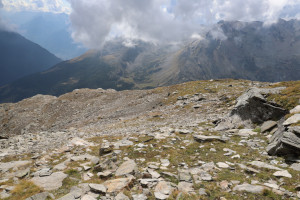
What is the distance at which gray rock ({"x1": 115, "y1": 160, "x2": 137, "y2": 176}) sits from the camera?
34.1ft

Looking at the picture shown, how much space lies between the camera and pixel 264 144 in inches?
543

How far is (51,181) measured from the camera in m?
10.3

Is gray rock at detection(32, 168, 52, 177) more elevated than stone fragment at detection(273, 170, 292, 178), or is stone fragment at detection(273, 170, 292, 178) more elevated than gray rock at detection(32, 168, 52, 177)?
stone fragment at detection(273, 170, 292, 178)

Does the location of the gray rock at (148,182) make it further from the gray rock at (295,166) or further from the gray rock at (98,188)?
the gray rock at (295,166)

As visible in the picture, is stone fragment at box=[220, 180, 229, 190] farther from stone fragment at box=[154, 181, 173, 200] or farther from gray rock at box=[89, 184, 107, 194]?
gray rock at box=[89, 184, 107, 194]

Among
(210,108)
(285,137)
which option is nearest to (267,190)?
(285,137)

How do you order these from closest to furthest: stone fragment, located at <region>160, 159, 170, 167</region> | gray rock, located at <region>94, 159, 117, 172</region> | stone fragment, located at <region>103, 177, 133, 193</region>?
stone fragment, located at <region>103, 177, 133, 193</region>
stone fragment, located at <region>160, 159, 170, 167</region>
gray rock, located at <region>94, 159, 117, 172</region>

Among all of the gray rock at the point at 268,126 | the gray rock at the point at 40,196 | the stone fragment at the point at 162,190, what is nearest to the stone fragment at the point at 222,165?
the stone fragment at the point at 162,190

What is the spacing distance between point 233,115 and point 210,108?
1069cm

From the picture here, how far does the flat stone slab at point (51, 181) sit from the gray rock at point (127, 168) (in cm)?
342

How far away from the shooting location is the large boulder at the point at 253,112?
18359 mm

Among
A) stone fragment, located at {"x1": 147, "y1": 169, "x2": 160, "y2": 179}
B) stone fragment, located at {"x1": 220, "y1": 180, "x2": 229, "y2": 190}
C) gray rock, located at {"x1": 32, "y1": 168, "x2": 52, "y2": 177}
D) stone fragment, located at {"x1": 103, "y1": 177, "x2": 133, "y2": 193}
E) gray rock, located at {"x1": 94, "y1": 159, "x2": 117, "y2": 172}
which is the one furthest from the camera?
gray rock, located at {"x1": 94, "y1": 159, "x2": 117, "y2": 172}

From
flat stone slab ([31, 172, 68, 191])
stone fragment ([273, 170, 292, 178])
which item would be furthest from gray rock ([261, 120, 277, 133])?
flat stone slab ([31, 172, 68, 191])

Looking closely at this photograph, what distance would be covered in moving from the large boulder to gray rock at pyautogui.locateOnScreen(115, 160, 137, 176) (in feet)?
41.0
